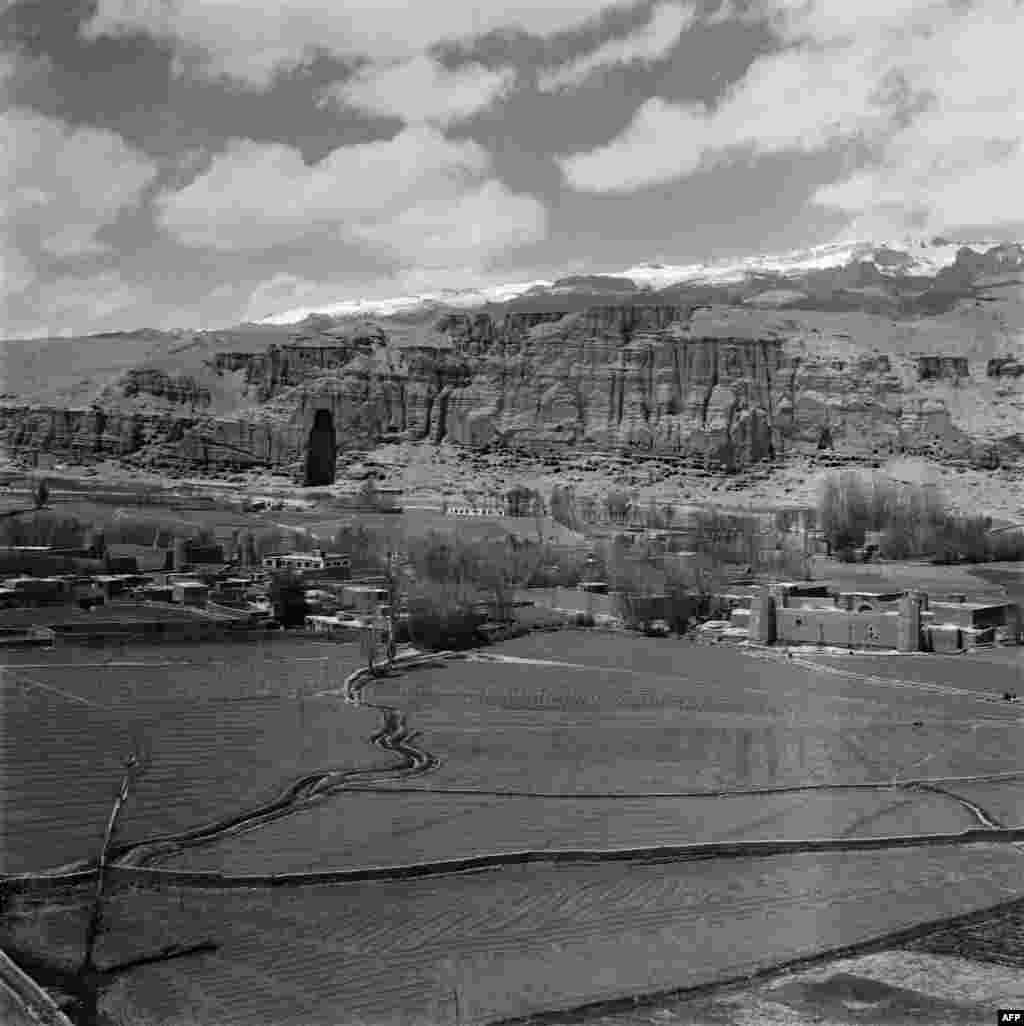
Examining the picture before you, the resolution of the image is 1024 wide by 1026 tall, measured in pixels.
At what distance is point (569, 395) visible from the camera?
202ft

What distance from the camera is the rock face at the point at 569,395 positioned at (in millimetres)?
56500

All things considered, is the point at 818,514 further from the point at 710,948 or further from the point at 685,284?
the point at 685,284

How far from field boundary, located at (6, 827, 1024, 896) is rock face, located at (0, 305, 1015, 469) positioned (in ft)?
153

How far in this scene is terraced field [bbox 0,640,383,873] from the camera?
8992 mm

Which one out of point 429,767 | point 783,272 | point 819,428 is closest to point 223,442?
point 819,428

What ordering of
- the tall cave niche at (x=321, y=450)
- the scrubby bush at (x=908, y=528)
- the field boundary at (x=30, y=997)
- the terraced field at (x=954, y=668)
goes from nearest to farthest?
the field boundary at (x=30, y=997) → the terraced field at (x=954, y=668) → the scrubby bush at (x=908, y=528) → the tall cave niche at (x=321, y=450)

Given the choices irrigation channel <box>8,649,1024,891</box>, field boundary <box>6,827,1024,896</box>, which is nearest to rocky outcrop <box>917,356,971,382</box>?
irrigation channel <box>8,649,1024,891</box>

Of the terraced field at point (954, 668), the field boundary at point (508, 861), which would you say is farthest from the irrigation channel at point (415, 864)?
the terraced field at point (954, 668)

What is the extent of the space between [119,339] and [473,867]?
75592 mm

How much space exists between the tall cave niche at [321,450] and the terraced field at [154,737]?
37.6 metres

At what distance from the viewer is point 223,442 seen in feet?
183

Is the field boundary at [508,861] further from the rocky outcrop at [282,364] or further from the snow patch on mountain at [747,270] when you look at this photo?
the snow patch on mountain at [747,270]

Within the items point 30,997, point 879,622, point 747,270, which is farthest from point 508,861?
point 747,270

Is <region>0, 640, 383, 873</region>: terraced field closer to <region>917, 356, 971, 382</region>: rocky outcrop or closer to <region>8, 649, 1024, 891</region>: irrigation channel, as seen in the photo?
Answer: <region>8, 649, 1024, 891</region>: irrigation channel
